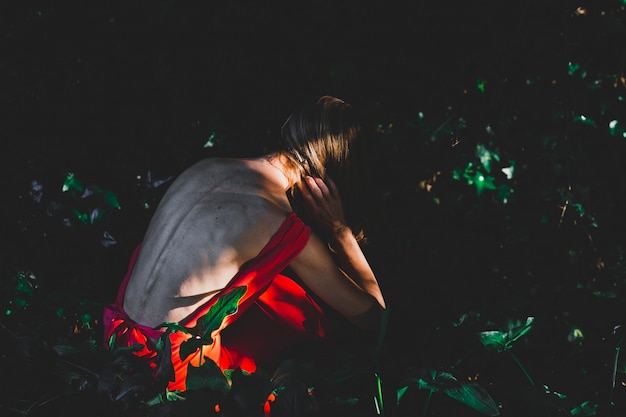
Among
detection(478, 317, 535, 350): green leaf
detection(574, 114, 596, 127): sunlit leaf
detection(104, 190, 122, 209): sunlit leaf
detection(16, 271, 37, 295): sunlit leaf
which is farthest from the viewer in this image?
detection(574, 114, 596, 127): sunlit leaf

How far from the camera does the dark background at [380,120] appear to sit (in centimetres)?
280

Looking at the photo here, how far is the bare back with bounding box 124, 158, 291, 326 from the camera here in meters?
2.00

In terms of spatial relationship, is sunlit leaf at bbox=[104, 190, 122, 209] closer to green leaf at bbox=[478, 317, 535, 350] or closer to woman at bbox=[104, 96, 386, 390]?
woman at bbox=[104, 96, 386, 390]

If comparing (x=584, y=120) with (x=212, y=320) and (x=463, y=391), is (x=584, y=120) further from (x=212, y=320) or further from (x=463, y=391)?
(x=212, y=320)

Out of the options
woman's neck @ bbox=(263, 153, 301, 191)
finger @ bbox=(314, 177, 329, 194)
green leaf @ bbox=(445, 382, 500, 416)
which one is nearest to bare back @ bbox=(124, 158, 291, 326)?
woman's neck @ bbox=(263, 153, 301, 191)

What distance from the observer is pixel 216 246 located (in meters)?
1.99

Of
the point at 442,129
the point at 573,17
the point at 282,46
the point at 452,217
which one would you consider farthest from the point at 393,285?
the point at 573,17

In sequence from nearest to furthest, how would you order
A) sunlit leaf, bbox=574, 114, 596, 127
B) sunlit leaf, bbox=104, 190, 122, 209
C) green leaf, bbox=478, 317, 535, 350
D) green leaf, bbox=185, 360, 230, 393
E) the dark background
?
1. green leaf, bbox=185, 360, 230, 393
2. green leaf, bbox=478, 317, 535, 350
3. sunlit leaf, bbox=104, 190, 122, 209
4. the dark background
5. sunlit leaf, bbox=574, 114, 596, 127

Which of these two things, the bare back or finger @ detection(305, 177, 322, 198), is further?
finger @ detection(305, 177, 322, 198)

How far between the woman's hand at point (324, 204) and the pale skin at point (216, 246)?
12 centimetres

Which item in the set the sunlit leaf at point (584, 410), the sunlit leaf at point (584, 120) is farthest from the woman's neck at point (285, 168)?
the sunlit leaf at point (584, 120)

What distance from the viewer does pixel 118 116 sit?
305 cm

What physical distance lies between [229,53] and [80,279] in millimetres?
1319

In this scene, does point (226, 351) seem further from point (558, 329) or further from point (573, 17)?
point (573, 17)
